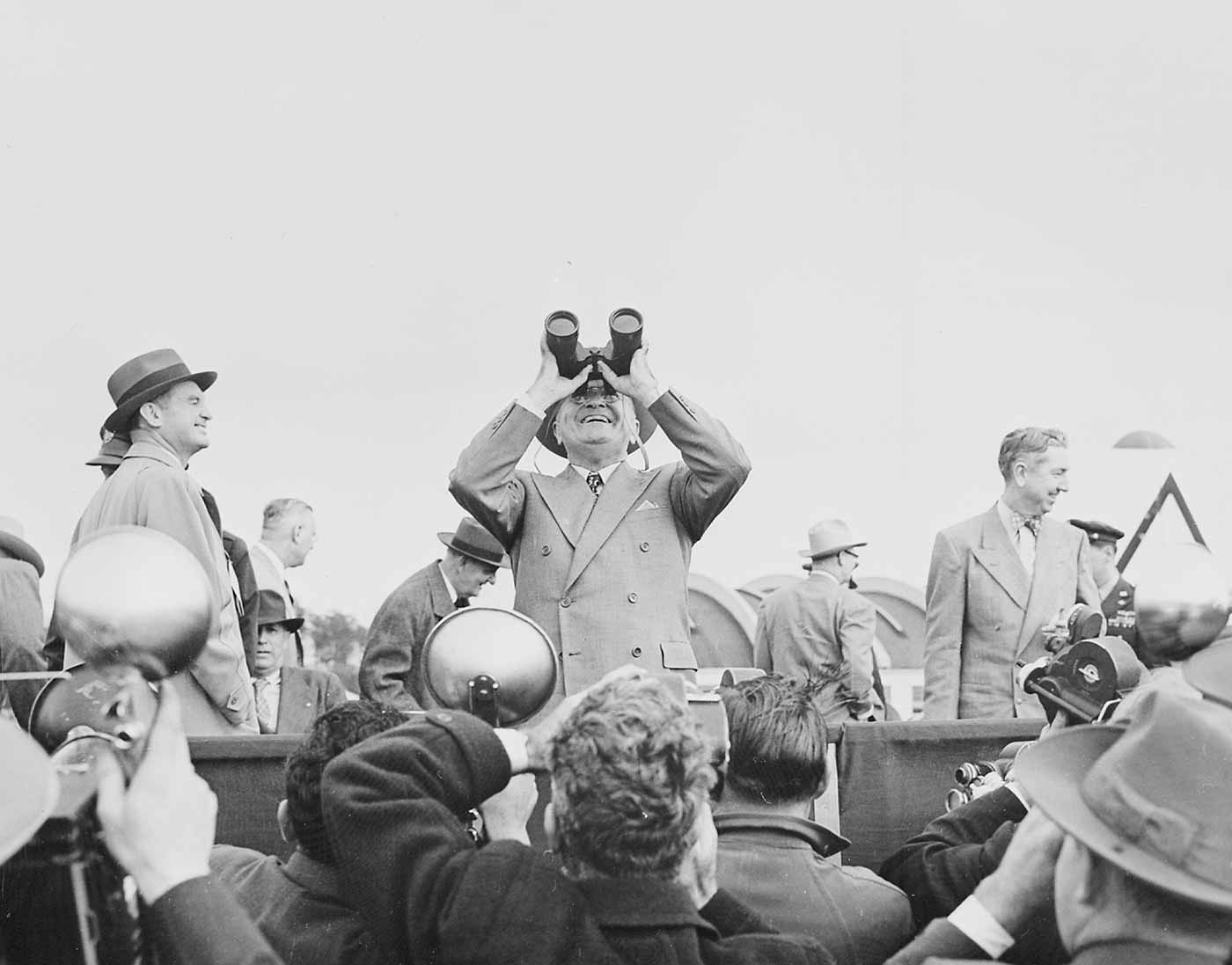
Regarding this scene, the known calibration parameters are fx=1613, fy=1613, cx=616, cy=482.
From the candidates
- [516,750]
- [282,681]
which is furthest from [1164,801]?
[282,681]

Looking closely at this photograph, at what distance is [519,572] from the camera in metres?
4.35

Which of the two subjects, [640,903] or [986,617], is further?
[986,617]

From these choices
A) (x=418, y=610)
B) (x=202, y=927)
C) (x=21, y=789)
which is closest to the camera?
(x=21, y=789)

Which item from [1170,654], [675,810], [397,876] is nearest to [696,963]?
[675,810]

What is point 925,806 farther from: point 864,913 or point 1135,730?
point 1135,730

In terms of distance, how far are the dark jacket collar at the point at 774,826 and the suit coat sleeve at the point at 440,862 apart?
0.59 meters

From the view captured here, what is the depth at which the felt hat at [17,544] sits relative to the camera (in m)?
6.08

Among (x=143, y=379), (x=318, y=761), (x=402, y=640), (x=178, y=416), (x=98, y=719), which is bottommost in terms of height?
(x=402, y=640)

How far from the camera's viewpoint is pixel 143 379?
15.2 ft

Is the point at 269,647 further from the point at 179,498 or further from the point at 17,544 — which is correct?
the point at 179,498

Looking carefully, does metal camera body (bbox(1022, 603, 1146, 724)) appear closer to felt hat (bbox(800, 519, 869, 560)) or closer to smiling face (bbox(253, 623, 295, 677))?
smiling face (bbox(253, 623, 295, 677))

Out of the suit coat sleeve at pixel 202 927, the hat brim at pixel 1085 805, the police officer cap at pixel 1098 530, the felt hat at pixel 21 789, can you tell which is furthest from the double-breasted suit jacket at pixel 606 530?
the police officer cap at pixel 1098 530

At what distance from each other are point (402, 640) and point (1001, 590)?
7.16 ft

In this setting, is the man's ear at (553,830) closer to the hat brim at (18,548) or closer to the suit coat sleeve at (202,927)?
the suit coat sleeve at (202,927)
